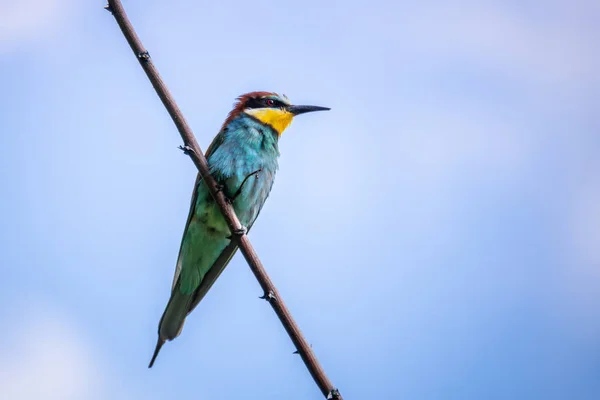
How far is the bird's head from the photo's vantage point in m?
4.96

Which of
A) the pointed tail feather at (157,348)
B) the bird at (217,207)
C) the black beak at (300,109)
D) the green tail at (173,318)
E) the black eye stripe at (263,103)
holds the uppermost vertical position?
the black eye stripe at (263,103)

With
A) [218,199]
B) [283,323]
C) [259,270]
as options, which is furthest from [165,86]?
[283,323]

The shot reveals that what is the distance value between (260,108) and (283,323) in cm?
252

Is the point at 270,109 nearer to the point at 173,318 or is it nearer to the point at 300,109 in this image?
the point at 300,109

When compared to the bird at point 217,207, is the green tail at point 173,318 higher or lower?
lower

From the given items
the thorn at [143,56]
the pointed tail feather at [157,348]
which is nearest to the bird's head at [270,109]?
the pointed tail feather at [157,348]

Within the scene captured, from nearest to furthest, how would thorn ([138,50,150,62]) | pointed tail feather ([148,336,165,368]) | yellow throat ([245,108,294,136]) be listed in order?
thorn ([138,50,150,62]), pointed tail feather ([148,336,165,368]), yellow throat ([245,108,294,136])

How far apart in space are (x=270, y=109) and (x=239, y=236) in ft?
6.54

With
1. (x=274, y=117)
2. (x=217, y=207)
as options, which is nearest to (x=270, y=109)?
(x=274, y=117)

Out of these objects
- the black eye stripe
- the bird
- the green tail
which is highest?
the black eye stripe

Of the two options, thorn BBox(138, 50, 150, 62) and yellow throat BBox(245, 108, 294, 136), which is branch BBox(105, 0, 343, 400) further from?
yellow throat BBox(245, 108, 294, 136)

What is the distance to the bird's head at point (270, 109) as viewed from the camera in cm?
496

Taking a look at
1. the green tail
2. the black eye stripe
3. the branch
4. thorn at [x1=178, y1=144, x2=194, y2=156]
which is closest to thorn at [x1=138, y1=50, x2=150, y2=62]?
the branch

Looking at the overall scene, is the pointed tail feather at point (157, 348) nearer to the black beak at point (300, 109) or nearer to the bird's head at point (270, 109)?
the bird's head at point (270, 109)
